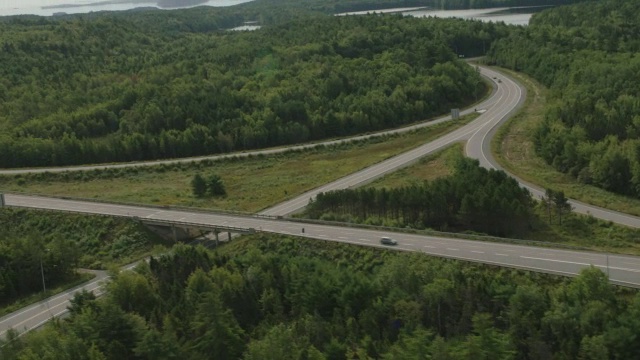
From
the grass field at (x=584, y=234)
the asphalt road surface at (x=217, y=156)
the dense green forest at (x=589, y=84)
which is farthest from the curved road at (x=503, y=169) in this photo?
the asphalt road surface at (x=217, y=156)

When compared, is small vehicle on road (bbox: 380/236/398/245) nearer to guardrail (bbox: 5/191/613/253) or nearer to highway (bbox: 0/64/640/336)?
highway (bbox: 0/64/640/336)

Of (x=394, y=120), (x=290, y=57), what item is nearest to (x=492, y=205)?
(x=394, y=120)

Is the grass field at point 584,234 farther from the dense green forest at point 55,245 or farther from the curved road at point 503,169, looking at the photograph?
the dense green forest at point 55,245

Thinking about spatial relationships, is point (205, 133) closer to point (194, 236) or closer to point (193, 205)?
Answer: point (193, 205)

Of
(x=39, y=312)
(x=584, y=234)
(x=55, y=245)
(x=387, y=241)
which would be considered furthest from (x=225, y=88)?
(x=584, y=234)

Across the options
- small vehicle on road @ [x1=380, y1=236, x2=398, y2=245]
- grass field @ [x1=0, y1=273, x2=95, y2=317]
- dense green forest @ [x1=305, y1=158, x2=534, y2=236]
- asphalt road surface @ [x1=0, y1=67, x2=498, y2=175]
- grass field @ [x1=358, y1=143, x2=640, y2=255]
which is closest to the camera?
grass field @ [x1=358, y1=143, x2=640, y2=255]

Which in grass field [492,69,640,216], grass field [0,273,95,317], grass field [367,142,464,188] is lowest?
grass field [0,273,95,317]

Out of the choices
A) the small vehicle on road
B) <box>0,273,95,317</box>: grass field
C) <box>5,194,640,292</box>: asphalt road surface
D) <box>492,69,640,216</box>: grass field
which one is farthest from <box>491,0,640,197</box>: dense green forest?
<box>0,273,95,317</box>: grass field
